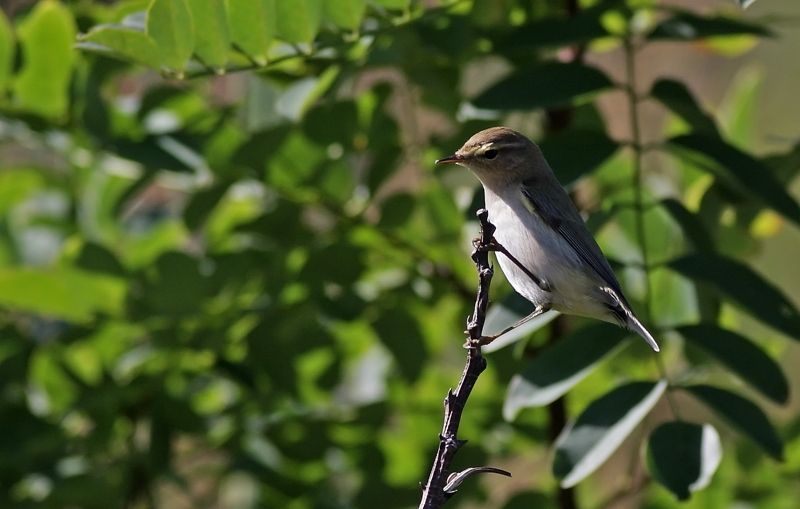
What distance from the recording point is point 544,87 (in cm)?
216

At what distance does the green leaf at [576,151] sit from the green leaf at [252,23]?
1.90ft

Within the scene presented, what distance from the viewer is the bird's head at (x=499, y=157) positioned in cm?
195

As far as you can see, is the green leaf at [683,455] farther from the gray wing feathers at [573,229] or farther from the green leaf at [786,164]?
the green leaf at [786,164]

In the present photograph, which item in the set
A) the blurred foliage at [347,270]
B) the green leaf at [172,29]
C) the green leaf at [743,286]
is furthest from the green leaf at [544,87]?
the green leaf at [172,29]

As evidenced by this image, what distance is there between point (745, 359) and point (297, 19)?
94 centimetres

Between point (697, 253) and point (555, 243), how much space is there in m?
0.32

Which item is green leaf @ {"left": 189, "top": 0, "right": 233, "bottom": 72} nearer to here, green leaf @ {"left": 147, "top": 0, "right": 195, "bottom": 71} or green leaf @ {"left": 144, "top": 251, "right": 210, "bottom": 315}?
green leaf @ {"left": 147, "top": 0, "right": 195, "bottom": 71}

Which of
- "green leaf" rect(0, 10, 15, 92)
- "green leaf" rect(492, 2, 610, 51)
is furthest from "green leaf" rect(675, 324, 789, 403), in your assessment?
"green leaf" rect(0, 10, 15, 92)

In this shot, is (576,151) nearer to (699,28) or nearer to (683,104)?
(683,104)

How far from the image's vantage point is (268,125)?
2.48 m

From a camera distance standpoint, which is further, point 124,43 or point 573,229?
point 573,229

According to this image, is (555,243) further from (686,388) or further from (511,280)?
(686,388)

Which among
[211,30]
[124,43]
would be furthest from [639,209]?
[124,43]

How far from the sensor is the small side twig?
1245 millimetres
